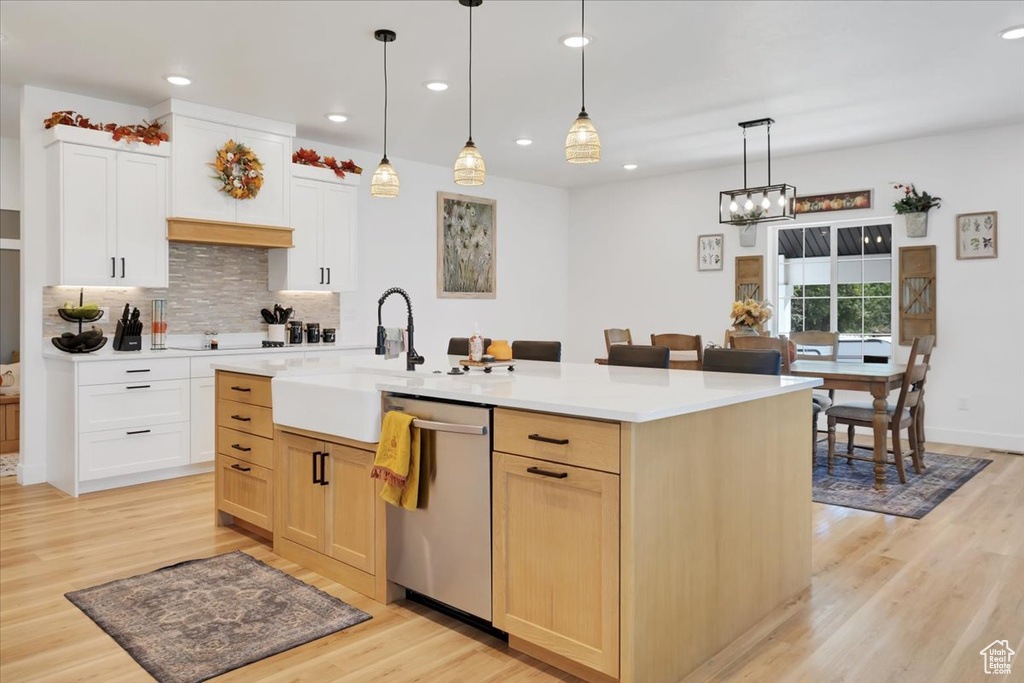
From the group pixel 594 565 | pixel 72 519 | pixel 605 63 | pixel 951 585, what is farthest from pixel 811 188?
pixel 72 519

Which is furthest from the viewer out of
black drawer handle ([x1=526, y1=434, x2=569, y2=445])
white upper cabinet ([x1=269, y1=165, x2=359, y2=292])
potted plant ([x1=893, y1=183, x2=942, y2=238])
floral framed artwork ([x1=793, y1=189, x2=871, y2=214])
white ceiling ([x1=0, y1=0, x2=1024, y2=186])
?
floral framed artwork ([x1=793, y1=189, x2=871, y2=214])

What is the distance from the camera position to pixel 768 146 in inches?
246

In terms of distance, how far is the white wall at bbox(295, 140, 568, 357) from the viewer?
22.0 ft

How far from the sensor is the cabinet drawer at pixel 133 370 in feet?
14.9

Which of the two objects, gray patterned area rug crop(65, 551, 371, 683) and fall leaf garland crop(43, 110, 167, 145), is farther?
fall leaf garland crop(43, 110, 167, 145)

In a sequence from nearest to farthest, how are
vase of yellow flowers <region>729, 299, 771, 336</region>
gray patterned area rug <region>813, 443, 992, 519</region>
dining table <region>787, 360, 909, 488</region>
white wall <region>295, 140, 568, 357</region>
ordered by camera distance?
gray patterned area rug <region>813, 443, 992, 519</region>, dining table <region>787, 360, 909, 488</region>, vase of yellow flowers <region>729, 299, 771, 336</region>, white wall <region>295, 140, 568, 357</region>

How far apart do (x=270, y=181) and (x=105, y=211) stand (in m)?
1.21

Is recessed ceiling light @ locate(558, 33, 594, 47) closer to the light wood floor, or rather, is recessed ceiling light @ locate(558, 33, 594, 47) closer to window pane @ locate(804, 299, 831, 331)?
the light wood floor

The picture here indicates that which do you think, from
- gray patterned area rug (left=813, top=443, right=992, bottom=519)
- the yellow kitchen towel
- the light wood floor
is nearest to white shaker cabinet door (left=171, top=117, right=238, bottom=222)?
the light wood floor

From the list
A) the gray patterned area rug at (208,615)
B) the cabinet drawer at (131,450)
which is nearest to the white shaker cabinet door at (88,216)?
the cabinet drawer at (131,450)

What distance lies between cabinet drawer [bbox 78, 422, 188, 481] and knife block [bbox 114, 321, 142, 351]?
23.0 inches

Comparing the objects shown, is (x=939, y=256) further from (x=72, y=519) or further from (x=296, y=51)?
(x=72, y=519)

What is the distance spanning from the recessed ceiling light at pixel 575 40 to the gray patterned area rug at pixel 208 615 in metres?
3.12

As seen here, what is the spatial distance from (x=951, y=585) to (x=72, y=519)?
454cm
